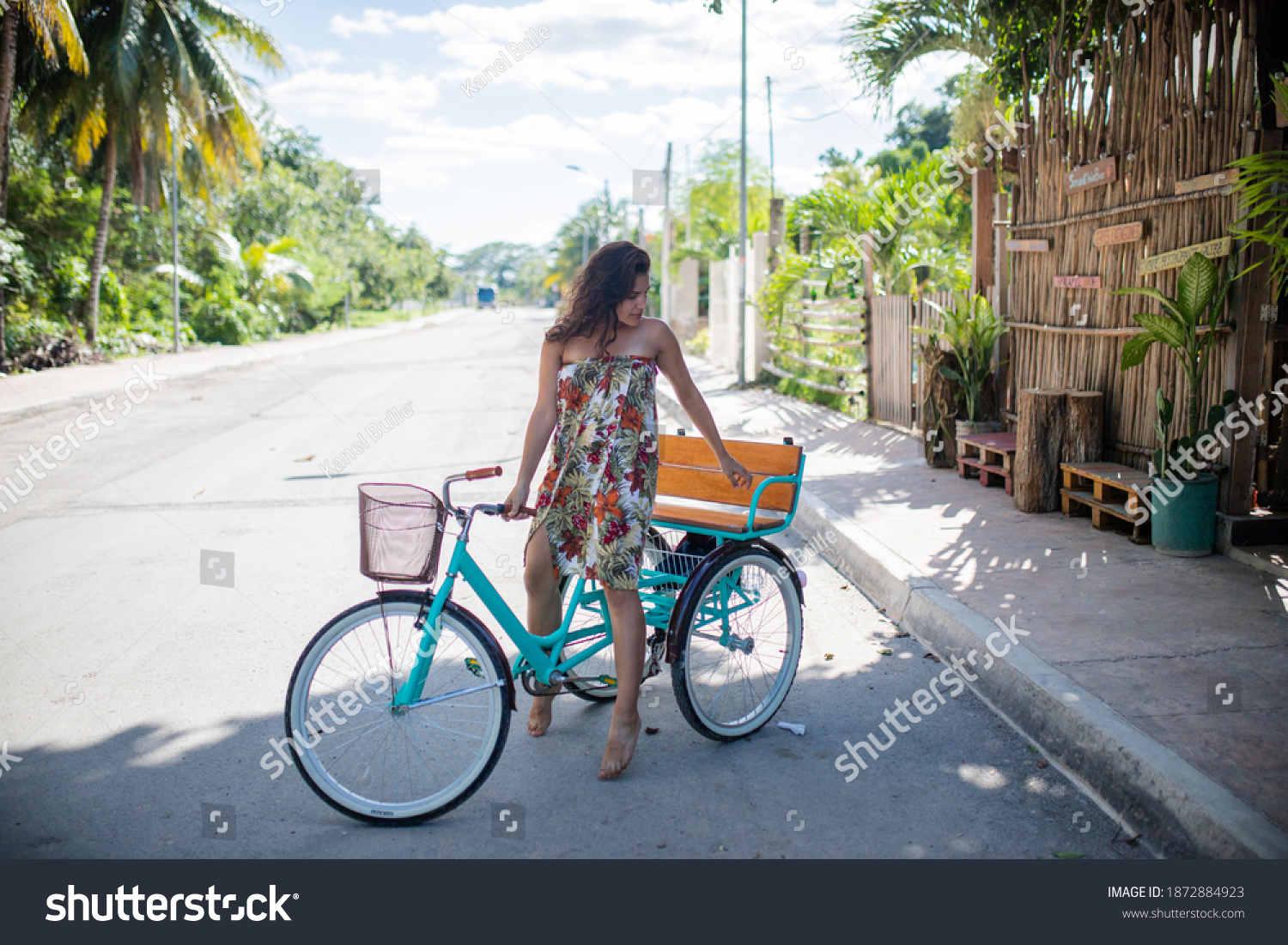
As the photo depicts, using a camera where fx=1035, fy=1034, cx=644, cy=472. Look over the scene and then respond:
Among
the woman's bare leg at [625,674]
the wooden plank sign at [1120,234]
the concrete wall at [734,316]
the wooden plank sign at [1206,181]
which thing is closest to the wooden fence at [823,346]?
the concrete wall at [734,316]

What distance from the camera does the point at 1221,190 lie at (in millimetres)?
6160

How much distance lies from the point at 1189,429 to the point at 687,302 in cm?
2883

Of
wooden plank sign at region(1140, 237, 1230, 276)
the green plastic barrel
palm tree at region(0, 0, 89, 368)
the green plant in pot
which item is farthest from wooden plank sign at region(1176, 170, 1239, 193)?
palm tree at region(0, 0, 89, 368)

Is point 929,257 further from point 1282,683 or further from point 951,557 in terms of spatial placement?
point 1282,683

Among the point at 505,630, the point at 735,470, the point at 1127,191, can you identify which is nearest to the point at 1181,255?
the point at 1127,191

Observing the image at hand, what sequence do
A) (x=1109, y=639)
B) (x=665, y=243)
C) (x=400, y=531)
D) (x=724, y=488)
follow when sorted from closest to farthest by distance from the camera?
(x=400, y=531) < (x=724, y=488) < (x=1109, y=639) < (x=665, y=243)

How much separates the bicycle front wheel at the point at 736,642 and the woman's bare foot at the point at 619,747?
0.73 feet

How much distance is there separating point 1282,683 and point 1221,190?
3359 millimetres

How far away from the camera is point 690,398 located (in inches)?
153

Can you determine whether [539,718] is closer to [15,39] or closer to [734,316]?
[734,316]

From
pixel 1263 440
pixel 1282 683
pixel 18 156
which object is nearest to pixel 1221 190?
pixel 1263 440

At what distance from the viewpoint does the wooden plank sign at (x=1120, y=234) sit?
6.98 m

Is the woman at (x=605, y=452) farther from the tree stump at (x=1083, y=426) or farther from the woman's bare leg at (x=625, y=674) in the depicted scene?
the tree stump at (x=1083, y=426)

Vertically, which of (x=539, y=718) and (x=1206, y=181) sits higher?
(x=1206, y=181)
